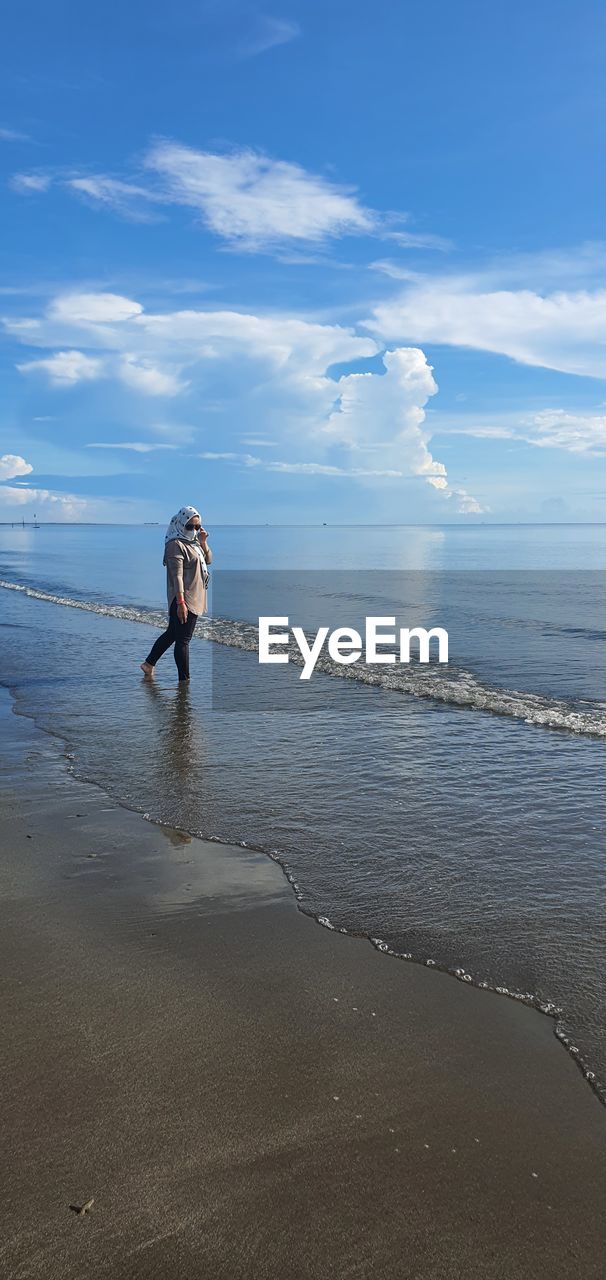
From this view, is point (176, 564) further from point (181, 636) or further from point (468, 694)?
point (468, 694)

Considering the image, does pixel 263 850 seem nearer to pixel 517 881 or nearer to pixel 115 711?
pixel 517 881

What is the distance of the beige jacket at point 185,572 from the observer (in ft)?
38.1

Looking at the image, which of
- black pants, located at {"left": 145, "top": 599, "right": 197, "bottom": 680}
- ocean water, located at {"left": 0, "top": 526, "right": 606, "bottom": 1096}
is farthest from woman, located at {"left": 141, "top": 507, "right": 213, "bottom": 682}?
ocean water, located at {"left": 0, "top": 526, "right": 606, "bottom": 1096}

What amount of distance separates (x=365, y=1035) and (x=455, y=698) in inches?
312

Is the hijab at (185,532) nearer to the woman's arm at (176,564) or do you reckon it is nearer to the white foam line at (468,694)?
the woman's arm at (176,564)

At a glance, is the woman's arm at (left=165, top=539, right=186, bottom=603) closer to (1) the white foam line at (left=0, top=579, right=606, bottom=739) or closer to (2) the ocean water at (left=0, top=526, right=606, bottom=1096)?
(2) the ocean water at (left=0, top=526, right=606, bottom=1096)

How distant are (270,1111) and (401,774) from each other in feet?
15.0

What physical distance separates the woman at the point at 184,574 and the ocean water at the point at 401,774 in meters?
0.72

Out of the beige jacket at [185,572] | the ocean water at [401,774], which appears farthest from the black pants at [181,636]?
the ocean water at [401,774]

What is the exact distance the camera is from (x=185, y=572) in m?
11.7

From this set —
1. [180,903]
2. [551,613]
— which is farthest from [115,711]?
[551,613]

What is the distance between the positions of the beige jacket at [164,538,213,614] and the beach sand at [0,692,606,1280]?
747 cm

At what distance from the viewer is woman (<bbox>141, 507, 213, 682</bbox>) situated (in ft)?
38.1

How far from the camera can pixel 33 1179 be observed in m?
2.56
